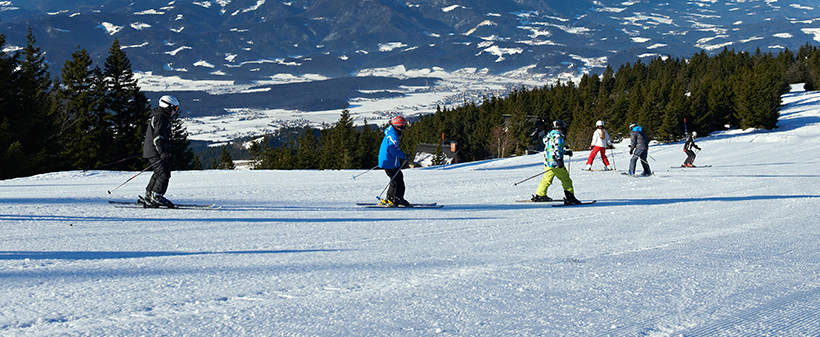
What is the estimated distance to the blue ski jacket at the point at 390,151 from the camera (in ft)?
26.5

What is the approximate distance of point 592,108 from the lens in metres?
53.0

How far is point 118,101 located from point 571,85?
56946 millimetres

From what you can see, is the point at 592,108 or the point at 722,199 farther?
the point at 592,108

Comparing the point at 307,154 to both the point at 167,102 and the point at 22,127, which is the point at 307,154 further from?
the point at 167,102

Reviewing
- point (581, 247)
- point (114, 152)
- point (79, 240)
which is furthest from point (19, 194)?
point (114, 152)

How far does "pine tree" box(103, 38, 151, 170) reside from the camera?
35719mm

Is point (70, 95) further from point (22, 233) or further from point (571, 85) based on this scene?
point (571, 85)

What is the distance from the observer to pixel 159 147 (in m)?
7.07

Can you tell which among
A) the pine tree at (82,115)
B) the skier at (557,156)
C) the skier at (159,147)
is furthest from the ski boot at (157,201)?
the pine tree at (82,115)

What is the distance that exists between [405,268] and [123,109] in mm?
38816

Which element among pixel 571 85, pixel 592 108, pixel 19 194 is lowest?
pixel 19 194

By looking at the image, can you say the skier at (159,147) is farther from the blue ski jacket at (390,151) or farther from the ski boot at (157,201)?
the blue ski jacket at (390,151)

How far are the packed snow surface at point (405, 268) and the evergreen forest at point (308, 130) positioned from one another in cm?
1330

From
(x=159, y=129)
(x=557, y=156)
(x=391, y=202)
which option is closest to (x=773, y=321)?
(x=557, y=156)
